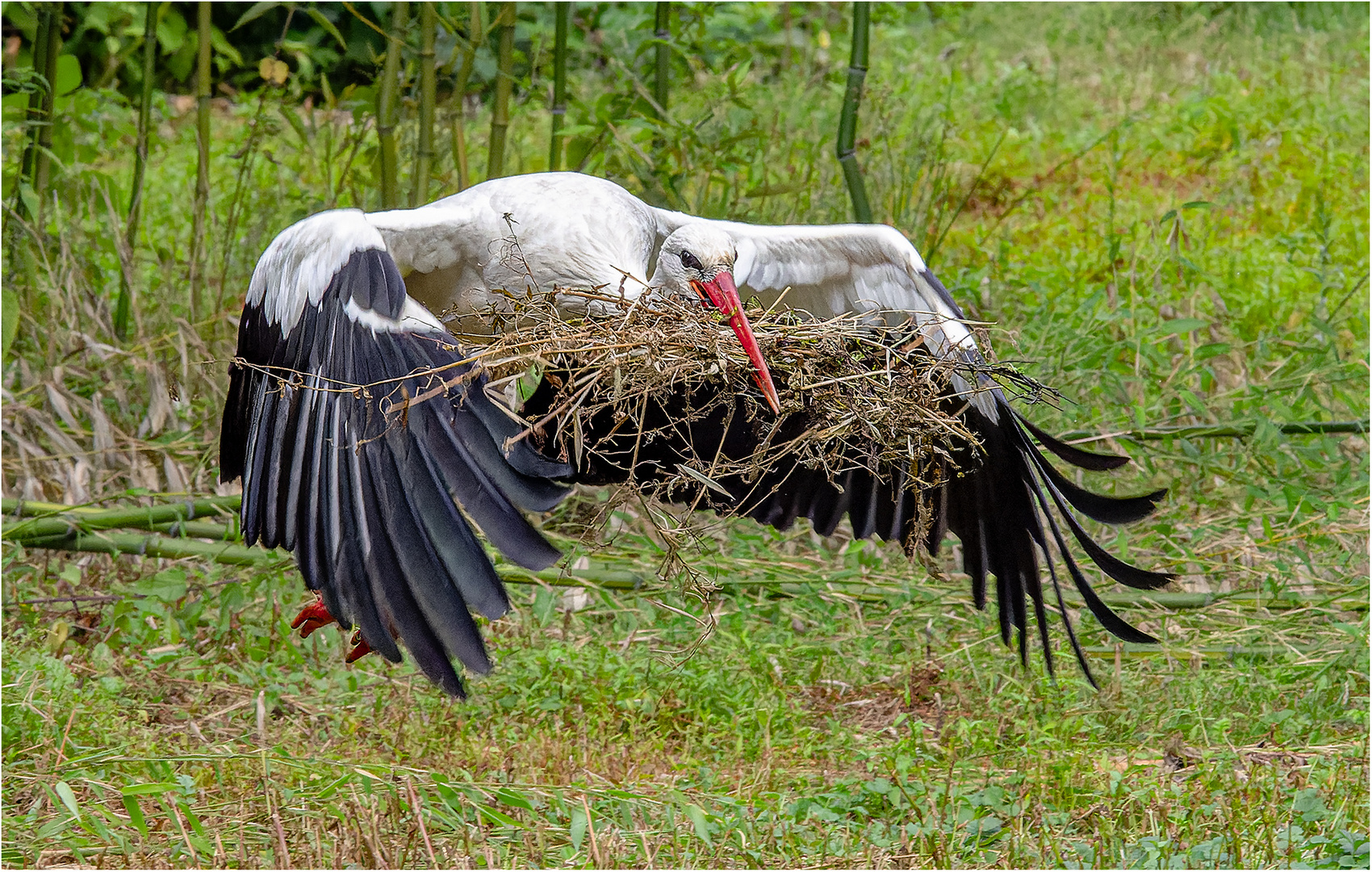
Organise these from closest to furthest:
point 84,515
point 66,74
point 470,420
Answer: point 470,420 < point 84,515 < point 66,74

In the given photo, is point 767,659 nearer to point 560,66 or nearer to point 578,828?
point 578,828

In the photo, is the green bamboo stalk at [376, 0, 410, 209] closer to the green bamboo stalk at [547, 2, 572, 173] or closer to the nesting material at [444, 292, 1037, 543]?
the green bamboo stalk at [547, 2, 572, 173]

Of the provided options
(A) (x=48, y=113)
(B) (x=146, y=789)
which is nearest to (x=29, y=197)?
(A) (x=48, y=113)

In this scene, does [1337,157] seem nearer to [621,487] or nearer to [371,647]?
[621,487]

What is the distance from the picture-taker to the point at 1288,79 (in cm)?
726

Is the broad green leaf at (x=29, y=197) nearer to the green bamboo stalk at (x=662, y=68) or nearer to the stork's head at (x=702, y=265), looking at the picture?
the green bamboo stalk at (x=662, y=68)

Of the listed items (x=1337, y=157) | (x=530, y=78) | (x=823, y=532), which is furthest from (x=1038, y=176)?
(x=823, y=532)

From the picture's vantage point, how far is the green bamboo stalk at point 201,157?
4.36 m

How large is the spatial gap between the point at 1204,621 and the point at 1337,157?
349 centimetres

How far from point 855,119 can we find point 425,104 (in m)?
1.31

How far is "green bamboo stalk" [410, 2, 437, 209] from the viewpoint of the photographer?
3.82 metres

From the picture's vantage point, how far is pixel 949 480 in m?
3.18

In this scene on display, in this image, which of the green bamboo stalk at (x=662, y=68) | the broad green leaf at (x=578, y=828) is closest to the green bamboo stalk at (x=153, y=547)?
the broad green leaf at (x=578, y=828)

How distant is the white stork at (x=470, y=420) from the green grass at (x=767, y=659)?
34cm
